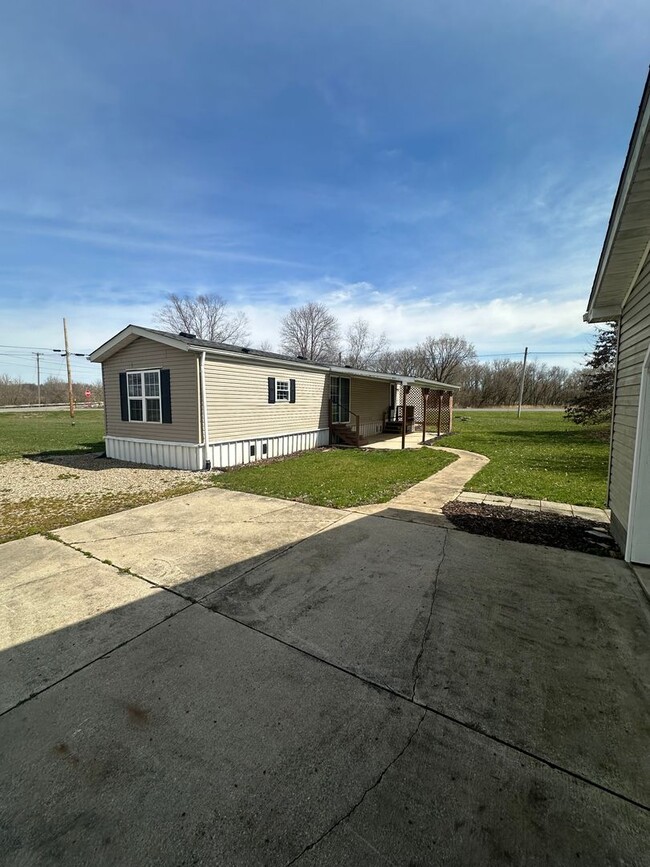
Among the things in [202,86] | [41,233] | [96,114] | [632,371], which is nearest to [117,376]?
[96,114]

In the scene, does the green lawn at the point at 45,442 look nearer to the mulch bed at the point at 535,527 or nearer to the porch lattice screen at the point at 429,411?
the mulch bed at the point at 535,527

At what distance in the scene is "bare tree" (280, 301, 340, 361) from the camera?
40219 millimetres

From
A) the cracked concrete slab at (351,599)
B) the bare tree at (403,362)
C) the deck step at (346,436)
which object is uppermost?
the bare tree at (403,362)

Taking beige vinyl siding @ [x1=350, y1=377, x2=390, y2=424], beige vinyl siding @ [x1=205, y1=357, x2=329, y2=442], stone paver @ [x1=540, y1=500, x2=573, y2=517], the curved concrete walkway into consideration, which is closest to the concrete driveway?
the curved concrete walkway

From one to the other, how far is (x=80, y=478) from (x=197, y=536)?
5417 millimetres

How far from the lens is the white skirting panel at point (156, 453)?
9375 mm

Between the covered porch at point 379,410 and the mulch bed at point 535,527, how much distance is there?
659 cm

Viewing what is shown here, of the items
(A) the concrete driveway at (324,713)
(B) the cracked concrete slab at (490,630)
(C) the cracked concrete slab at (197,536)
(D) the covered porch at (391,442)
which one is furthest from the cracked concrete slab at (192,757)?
(D) the covered porch at (391,442)

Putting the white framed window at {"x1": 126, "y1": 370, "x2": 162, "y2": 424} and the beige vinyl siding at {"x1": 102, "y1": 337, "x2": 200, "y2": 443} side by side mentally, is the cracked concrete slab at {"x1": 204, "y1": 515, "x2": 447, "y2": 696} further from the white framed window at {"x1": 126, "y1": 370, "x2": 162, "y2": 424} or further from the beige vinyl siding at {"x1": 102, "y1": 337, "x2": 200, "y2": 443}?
the white framed window at {"x1": 126, "y1": 370, "x2": 162, "y2": 424}

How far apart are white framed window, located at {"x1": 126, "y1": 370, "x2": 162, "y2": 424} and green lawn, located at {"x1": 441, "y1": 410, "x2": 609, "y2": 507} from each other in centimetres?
815

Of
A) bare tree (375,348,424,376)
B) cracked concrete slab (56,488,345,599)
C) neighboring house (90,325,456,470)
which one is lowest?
cracked concrete slab (56,488,345,599)

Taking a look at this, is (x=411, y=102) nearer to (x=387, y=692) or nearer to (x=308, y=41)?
(x=308, y=41)

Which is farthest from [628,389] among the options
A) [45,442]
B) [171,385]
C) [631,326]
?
[45,442]

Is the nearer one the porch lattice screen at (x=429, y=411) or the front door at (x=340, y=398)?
the front door at (x=340, y=398)
